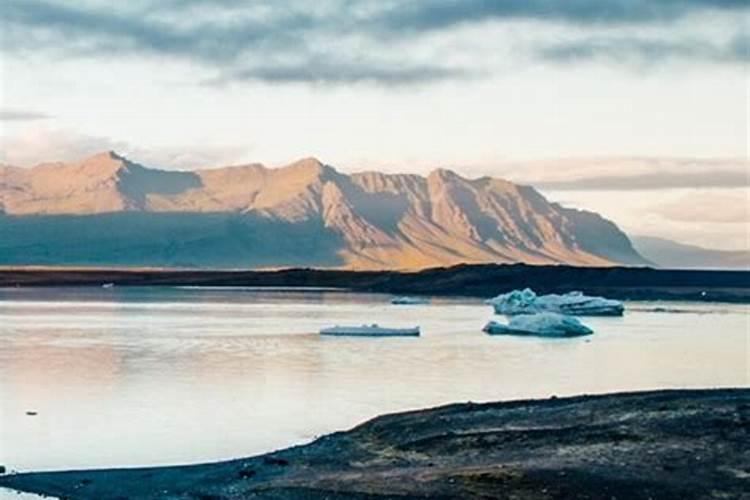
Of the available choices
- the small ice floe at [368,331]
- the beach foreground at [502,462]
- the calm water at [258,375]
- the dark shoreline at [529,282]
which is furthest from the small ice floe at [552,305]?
the beach foreground at [502,462]

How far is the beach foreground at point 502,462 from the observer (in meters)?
17.4

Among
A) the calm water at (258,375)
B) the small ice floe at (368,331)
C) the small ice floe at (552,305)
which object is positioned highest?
the small ice floe at (552,305)

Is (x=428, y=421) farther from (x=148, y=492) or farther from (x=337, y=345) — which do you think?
(x=337, y=345)

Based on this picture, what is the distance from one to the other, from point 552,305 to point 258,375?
37.3 m

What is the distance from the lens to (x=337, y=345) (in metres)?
50.1

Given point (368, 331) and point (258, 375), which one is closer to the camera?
point (258, 375)

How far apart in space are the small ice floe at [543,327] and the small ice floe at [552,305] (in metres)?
13.2

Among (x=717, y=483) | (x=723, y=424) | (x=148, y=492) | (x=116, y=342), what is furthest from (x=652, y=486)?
(x=116, y=342)

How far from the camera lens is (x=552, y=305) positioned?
73.2m

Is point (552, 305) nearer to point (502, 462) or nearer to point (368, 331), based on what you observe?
point (368, 331)

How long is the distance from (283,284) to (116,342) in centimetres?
12590

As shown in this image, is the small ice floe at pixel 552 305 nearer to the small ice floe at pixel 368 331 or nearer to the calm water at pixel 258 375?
the calm water at pixel 258 375

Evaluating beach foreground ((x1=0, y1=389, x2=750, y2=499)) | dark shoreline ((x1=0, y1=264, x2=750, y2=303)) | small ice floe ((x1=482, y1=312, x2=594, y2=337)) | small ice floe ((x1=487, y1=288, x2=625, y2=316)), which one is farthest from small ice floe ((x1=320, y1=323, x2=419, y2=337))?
dark shoreline ((x1=0, y1=264, x2=750, y2=303))

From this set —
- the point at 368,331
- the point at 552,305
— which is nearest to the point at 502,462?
the point at 368,331
